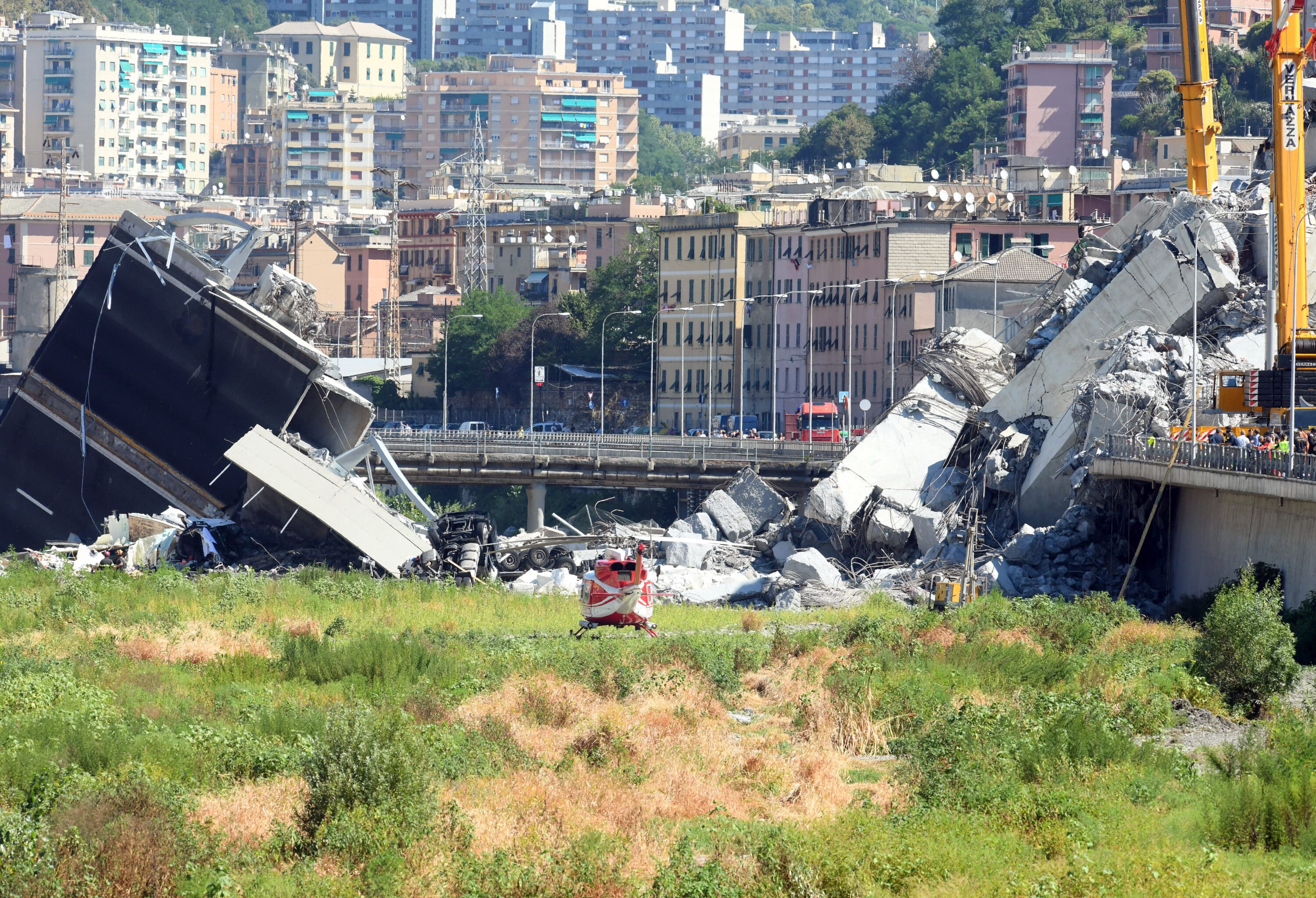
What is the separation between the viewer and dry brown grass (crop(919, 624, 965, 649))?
37875 mm

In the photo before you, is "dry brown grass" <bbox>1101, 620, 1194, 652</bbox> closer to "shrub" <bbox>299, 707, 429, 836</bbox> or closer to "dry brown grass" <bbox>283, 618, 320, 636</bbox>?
"dry brown grass" <bbox>283, 618, 320, 636</bbox>

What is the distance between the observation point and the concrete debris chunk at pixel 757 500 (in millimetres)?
68250

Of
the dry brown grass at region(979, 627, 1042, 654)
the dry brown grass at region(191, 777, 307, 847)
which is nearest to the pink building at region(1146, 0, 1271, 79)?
the dry brown grass at region(979, 627, 1042, 654)

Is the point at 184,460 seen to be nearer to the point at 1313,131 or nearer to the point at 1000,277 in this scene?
the point at 1313,131

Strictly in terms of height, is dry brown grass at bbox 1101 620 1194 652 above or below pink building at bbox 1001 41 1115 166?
below

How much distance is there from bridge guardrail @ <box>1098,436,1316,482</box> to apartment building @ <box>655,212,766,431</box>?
66.5 meters

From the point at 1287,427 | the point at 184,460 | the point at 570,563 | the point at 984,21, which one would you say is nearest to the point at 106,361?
the point at 184,460

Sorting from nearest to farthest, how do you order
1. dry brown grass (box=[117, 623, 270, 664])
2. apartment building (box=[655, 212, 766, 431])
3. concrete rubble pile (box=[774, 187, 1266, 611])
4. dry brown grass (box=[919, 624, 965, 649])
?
1. dry brown grass (box=[117, 623, 270, 664])
2. dry brown grass (box=[919, 624, 965, 649])
3. concrete rubble pile (box=[774, 187, 1266, 611])
4. apartment building (box=[655, 212, 766, 431])

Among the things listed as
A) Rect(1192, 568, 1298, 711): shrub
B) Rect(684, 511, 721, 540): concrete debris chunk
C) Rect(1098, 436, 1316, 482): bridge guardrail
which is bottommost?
Rect(684, 511, 721, 540): concrete debris chunk

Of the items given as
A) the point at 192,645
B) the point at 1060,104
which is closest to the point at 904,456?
the point at 192,645

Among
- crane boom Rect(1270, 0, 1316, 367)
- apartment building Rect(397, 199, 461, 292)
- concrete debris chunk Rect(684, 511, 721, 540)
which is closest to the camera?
crane boom Rect(1270, 0, 1316, 367)

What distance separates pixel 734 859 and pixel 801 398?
9269 cm

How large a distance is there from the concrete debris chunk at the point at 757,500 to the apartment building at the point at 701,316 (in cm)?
4660

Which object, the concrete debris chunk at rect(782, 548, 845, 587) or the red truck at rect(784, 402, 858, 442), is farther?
the red truck at rect(784, 402, 858, 442)
